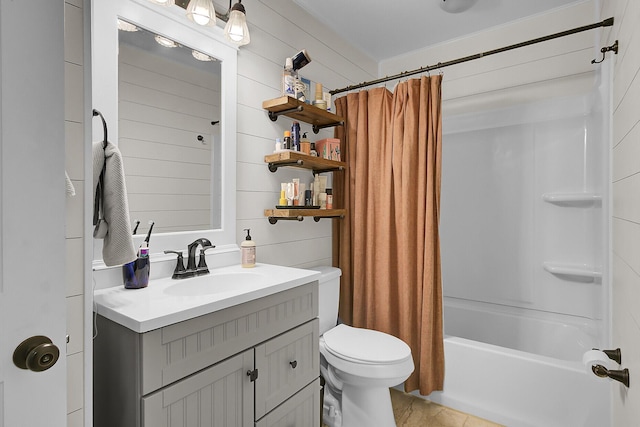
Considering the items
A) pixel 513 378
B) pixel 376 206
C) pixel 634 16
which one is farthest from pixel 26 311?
pixel 513 378

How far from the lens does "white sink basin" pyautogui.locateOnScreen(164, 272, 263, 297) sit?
4.42ft

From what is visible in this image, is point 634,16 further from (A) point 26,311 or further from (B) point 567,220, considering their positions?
(B) point 567,220

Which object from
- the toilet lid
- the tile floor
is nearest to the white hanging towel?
the toilet lid

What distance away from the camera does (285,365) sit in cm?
133

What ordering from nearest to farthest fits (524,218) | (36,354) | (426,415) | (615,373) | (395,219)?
(36,354), (615,373), (426,415), (395,219), (524,218)

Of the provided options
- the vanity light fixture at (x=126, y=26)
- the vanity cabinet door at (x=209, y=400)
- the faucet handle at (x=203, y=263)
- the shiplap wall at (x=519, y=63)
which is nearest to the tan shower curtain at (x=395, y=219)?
the shiplap wall at (x=519, y=63)

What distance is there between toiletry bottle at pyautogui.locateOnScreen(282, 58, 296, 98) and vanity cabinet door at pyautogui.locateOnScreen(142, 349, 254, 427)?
1.34 meters

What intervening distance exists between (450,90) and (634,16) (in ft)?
6.20

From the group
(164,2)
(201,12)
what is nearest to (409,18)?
(201,12)

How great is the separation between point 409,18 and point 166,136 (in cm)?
182

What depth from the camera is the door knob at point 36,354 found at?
59cm

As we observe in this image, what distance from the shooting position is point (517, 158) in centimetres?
251

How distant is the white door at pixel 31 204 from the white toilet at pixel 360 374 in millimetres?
1233

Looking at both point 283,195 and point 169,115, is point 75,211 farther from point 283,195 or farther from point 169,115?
point 283,195
